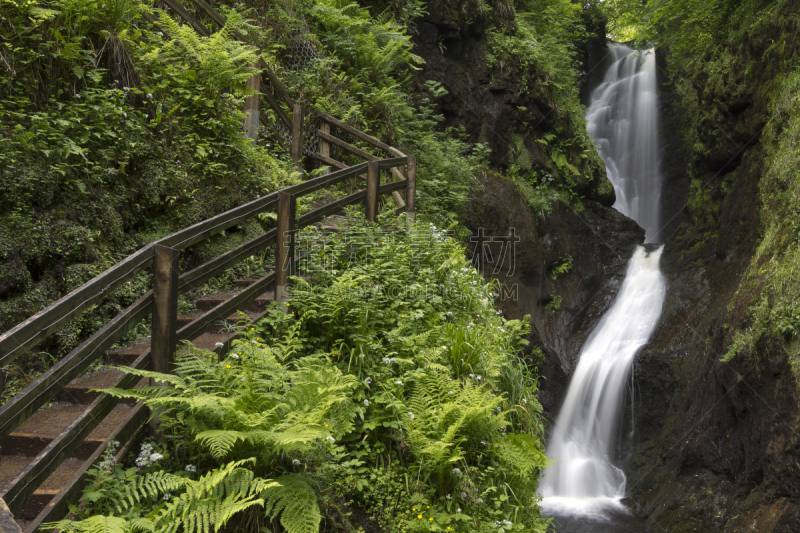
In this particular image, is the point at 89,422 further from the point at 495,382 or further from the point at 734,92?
the point at 734,92

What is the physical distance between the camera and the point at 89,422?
2838 mm

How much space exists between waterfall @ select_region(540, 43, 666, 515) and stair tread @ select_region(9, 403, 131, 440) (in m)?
4.98

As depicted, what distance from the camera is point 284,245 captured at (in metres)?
4.61

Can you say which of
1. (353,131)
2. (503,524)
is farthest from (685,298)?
(503,524)

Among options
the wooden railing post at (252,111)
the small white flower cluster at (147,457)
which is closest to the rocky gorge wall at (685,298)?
the wooden railing post at (252,111)

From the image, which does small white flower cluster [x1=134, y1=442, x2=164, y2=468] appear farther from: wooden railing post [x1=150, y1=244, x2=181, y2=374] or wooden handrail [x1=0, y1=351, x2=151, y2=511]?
wooden railing post [x1=150, y1=244, x2=181, y2=374]

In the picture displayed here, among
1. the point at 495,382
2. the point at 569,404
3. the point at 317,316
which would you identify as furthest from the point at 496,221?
the point at 317,316

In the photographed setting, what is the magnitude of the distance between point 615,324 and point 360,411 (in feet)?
34.2

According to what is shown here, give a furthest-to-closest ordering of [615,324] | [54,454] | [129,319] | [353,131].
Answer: [615,324]
[353,131]
[129,319]
[54,454]

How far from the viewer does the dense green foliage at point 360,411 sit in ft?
9.96

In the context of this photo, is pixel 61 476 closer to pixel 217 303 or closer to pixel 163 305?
pixel 163 305

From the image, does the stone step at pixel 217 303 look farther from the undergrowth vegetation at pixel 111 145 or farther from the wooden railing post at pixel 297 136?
the wooden railing post at pixel 297 136

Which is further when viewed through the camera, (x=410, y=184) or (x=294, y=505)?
(x=410, y=184)

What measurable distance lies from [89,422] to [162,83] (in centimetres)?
410
